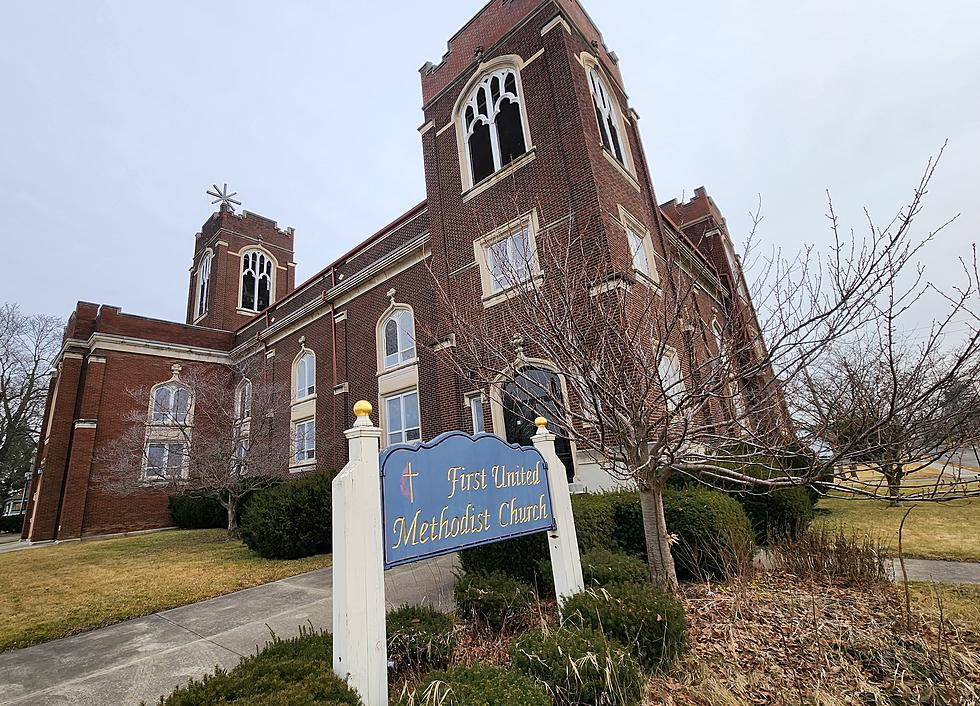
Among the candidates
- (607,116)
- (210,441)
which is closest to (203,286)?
(210,441)

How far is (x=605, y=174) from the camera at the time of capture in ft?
35.2

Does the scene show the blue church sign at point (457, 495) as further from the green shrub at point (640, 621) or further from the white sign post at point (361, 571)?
the green shrub at point (640, 621)

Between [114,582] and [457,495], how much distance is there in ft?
26.1

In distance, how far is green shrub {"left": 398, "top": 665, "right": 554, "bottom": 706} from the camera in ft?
7.70

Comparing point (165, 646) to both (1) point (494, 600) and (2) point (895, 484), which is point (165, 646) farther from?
(2) point (895, 484)

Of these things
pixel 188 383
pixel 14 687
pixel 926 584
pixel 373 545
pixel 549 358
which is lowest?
pixel 926 584

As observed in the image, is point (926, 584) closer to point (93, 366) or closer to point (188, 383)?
point (188, 383)

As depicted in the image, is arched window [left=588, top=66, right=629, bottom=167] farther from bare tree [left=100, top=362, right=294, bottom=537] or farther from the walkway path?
bare tree [left=100, top=362, right=294, bottom=537]

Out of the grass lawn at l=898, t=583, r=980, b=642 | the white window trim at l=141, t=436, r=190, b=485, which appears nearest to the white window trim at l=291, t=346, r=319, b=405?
the white window trim at l=141, t=436, r=190, b=485

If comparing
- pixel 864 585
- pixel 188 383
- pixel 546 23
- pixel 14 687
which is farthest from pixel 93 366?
pixel 864 585

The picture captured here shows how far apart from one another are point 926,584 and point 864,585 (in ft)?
4.25

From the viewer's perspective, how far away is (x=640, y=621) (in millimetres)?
3355

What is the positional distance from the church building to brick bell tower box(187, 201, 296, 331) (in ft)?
16.4

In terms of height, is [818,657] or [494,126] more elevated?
[494,126]
